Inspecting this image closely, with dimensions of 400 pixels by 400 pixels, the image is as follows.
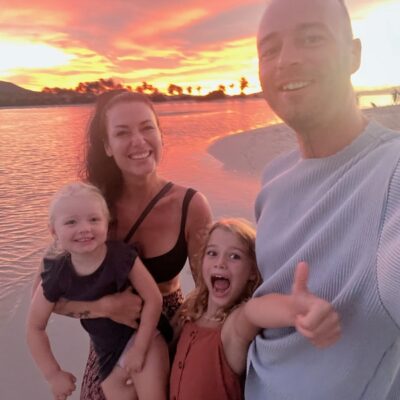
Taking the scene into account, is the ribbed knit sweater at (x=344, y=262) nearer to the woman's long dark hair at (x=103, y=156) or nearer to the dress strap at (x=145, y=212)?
the dress strap at (x=145, y=212)

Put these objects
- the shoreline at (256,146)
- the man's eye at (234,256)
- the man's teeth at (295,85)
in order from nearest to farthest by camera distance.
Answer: the man's teeth at (295,85) < the man's eye at (234,256) < the shoreline at (256,146)

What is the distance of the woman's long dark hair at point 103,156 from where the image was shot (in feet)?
7.97

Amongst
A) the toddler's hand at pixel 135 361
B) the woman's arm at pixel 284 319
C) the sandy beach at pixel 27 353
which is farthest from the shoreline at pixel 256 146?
the woman's arm at pixel 284 319

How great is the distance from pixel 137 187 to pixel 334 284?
138 centimetres

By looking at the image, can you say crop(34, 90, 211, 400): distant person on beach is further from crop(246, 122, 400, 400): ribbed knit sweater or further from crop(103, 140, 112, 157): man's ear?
crop(246, 122, 400, 400): ribbed knit sweater

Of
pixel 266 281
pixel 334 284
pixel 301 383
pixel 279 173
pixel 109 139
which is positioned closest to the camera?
pixel 334 284

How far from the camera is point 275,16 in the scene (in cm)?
140

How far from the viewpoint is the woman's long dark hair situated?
2.43 m

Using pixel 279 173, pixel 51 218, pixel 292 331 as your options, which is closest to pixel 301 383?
pixel 292 331

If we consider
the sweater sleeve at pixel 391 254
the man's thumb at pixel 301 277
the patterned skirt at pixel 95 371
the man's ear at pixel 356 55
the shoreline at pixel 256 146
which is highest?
the man's ear at pixel 356 55

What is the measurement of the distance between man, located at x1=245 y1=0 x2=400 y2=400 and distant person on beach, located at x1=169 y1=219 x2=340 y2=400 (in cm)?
16

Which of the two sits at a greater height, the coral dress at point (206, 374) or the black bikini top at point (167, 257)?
the black bikini top at point (167, 257)

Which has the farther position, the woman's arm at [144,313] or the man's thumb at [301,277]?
the woman's arm at [144,313]

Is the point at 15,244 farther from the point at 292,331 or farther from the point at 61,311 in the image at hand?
the point at 292,331
